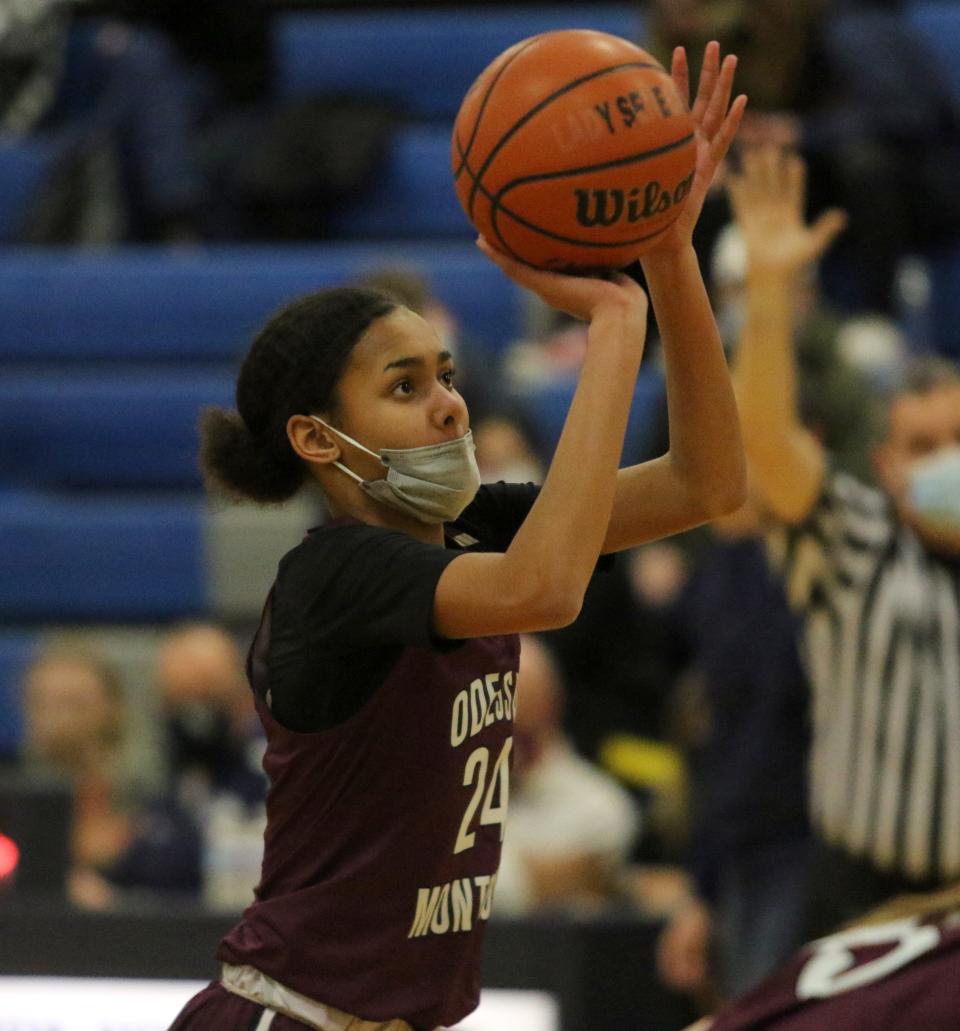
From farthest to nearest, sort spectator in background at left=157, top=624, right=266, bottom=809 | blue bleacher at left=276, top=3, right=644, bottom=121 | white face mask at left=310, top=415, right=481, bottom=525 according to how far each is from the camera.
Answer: blue bleacher at left=276, top=3, right=644, bottom=121, spectator in background at left=157, top=624, right=266, bottom=809, white face mask at left=310, top=415, right=481, bottom=525

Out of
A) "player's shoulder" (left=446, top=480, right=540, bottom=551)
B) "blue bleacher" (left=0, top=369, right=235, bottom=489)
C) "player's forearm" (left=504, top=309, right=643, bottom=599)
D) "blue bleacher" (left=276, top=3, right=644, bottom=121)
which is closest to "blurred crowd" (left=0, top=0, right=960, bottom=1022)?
"blue bleacher" (left=276, top=3, right=644, bottom=121)

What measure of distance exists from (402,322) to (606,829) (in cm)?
312

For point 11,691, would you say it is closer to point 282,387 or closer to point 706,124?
point 282,387

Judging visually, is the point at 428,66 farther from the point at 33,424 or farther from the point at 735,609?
the point at 735,609

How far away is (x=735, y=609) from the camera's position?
5.54 m

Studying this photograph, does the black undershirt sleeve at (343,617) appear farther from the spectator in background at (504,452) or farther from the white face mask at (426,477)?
the spectator in background at (504,452)

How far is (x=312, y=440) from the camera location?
3.02 meters

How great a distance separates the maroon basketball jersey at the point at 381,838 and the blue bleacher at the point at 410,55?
700 cm

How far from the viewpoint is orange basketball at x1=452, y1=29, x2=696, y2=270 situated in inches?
115

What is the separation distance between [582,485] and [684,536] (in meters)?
4.05

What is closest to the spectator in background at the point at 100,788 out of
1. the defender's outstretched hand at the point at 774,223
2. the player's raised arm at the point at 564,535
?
the defender's outstretched hand at the point at 774,223

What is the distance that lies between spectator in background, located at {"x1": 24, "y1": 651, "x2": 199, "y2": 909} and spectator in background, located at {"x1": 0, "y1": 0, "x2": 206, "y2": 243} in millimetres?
3427

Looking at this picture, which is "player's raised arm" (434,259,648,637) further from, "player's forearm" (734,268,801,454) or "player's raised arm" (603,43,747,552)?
Result: "player's forearm" (734,268,801,454)

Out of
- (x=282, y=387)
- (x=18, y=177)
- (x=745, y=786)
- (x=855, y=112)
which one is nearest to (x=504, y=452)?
(x=745, y=786)
